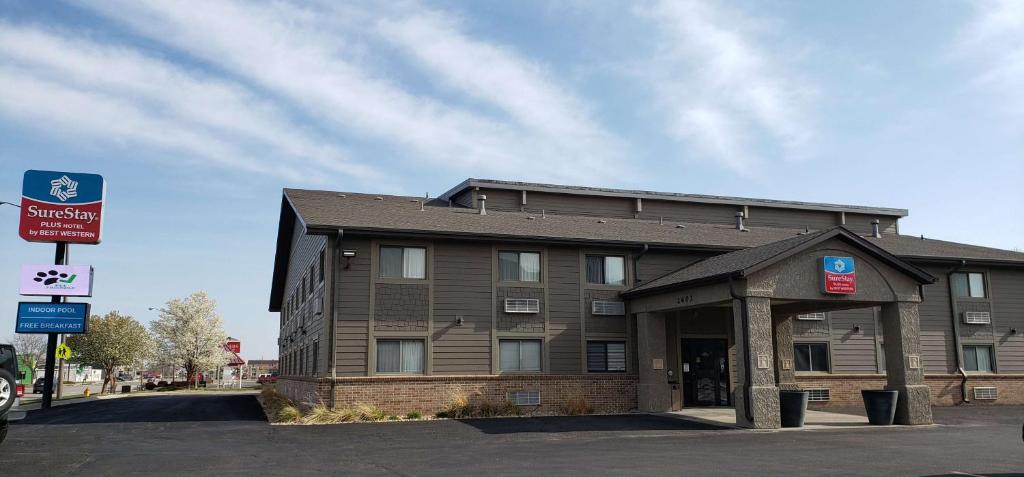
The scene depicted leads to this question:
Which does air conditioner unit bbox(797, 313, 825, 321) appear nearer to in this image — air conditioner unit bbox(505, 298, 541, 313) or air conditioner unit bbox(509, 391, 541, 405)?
air conditioner unit bbox(505, 298, 541, 313)

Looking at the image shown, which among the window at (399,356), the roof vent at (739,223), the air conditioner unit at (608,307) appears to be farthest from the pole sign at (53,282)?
the roof vent at (739,223)

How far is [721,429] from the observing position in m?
18.6

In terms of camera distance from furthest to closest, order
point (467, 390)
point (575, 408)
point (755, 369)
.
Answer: point (575, 408)
point (467, 390)
point (755, 369)

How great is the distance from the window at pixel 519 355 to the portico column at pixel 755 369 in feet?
20.5

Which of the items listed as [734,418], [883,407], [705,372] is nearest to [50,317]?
[705,372]

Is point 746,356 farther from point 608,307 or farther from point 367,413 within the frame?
point 367,413

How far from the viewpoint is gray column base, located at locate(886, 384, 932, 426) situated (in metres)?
20.2

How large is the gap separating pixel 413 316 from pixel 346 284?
2061mm

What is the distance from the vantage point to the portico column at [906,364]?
2027 cm

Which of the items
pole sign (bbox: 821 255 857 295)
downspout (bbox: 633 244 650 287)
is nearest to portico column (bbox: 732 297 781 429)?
pole sign (bbox: 821 255 857 295)

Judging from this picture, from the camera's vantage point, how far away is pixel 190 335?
7056cm

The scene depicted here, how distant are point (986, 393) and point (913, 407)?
9337mm

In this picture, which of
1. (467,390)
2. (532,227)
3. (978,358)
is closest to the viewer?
(467,390)

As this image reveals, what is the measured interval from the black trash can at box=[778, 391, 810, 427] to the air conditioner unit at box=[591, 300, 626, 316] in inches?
246
